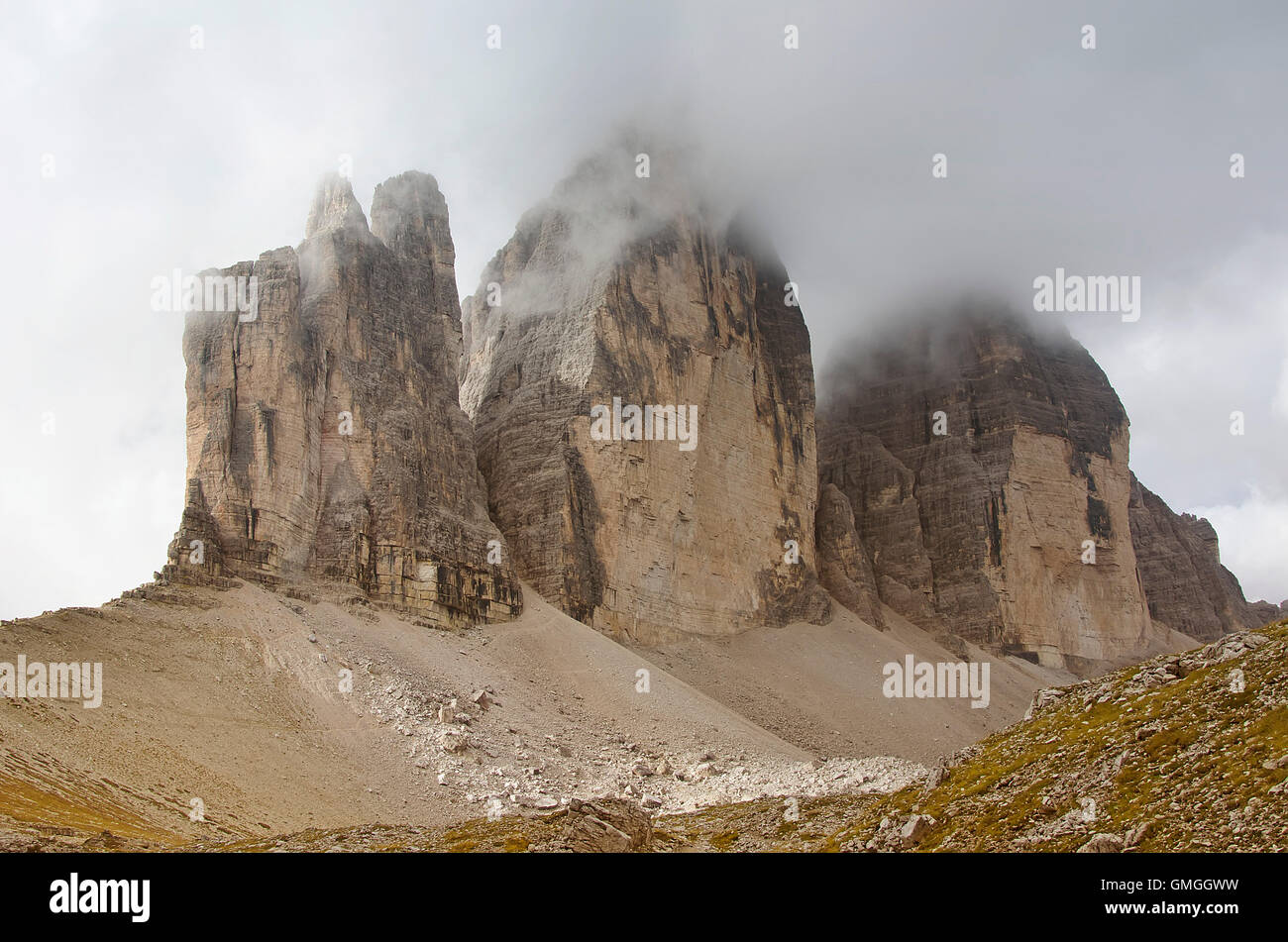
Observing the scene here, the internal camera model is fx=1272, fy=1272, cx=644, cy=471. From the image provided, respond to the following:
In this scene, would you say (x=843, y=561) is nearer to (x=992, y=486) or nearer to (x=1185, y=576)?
(x=992, y=486)

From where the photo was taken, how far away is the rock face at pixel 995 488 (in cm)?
11969

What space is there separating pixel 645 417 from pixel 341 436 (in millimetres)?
25043

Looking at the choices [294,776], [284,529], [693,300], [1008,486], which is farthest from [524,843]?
[1008,486]

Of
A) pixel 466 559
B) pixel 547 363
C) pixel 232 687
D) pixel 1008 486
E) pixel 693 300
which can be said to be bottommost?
pixel 232 687

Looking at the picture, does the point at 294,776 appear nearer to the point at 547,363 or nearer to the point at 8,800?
the point at 8,800

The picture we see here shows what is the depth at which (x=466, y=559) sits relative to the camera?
79.9m

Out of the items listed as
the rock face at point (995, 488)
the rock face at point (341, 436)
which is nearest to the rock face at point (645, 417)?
the rock face at point (341, 436)

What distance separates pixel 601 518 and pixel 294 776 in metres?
40.7

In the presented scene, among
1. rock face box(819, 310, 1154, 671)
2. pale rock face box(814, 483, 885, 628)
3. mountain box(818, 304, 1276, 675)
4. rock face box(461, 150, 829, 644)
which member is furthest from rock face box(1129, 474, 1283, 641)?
rock face box(461, 150, 829, 644)

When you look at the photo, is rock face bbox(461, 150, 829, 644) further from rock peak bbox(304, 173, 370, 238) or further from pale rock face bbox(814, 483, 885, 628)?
rock peak bbox(304, 173, 370, 238)

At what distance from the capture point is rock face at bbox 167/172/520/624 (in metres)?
71.3

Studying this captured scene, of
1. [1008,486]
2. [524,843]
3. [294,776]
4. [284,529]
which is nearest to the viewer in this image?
[524,843]

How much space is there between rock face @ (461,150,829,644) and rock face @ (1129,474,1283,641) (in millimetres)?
53575

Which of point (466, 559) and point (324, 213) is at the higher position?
point (324, 213)
